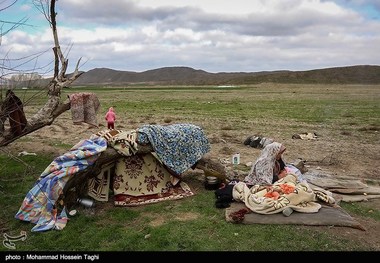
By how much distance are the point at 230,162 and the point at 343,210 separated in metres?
4.21

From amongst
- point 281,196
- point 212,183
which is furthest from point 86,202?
point 281,196

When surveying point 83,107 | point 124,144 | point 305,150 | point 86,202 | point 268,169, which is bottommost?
point 305,150

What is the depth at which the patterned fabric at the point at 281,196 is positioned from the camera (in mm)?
6484

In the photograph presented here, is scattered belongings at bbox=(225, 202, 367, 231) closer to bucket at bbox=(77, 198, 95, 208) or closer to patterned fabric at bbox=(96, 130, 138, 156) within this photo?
patterned fabric at bbox=(96, 130, 138, 156)

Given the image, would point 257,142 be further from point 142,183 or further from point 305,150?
point 142,183

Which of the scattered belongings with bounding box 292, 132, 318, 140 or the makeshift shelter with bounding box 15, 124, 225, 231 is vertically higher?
the makeshift shelter with bounding box 15, 124, 225, 231

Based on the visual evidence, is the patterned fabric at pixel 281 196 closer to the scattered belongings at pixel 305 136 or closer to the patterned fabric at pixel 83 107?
the patterned fabric at pixel 83 107

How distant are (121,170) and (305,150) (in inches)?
267

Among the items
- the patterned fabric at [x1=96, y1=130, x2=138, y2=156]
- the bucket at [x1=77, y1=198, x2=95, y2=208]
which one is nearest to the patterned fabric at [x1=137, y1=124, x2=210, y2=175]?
the patterned fabric at [x1=96, y1=130, x2=138, y2=156]

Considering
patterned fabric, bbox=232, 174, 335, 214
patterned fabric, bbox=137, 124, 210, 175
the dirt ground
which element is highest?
patterned fabric, bbox=137, 124, 210, 175

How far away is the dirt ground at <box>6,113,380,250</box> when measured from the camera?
9930mm

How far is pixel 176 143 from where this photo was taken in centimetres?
780

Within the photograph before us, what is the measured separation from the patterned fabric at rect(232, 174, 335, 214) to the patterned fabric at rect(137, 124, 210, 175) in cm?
120

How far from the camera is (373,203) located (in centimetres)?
751
